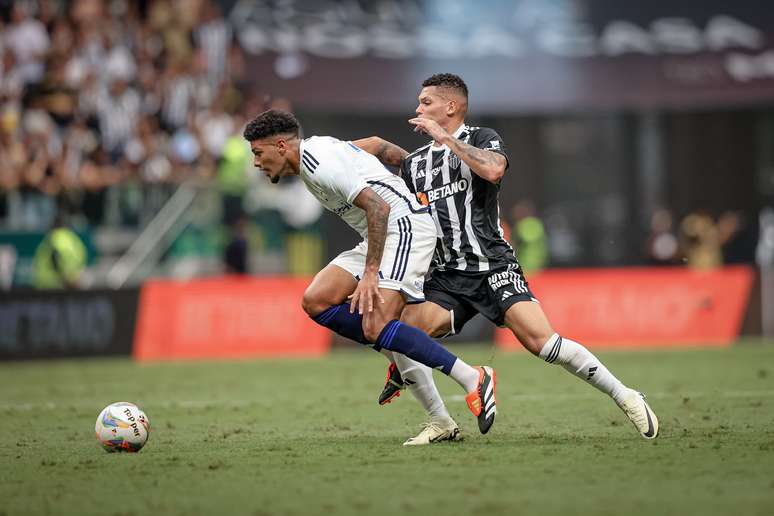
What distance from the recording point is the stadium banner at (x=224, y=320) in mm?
17562

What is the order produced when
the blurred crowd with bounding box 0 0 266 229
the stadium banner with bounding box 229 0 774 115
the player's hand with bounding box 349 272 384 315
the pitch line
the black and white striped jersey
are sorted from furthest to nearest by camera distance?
1. the stadium banner with bounding box 229 0 774 115
2. the blurred crowd with bounding box 0 0 266 229
3. the pitch line
4. the black and white striped jersey
5. the player's hand with bounding box 349 272 384 315

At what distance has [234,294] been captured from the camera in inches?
696

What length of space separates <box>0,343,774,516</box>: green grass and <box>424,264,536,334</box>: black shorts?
0.87 meters

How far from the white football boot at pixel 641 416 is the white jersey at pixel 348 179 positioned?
1.87 meters

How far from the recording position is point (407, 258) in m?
8.15

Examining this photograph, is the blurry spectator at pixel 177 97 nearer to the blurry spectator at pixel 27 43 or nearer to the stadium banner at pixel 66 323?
the blurry spectator at pixel 27 43

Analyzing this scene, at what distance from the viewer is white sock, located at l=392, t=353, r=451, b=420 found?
831 centimetres

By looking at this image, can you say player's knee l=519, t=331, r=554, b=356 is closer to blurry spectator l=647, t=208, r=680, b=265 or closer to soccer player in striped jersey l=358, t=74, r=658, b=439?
soccer player in striped jersey l=358, t=74, r=658, b=439

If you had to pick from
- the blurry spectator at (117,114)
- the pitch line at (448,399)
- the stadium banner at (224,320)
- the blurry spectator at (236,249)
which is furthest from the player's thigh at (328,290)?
the blurry spectator at (117,114)

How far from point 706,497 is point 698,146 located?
2138 centimetres

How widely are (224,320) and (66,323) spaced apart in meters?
2.21

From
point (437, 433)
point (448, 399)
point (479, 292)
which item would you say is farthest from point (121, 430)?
point (448, 399)

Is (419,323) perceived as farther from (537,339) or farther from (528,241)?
(528,241)

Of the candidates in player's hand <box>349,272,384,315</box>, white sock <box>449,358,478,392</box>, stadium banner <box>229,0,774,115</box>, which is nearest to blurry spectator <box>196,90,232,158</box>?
stadium banner <box>229,0,774,115</box>
